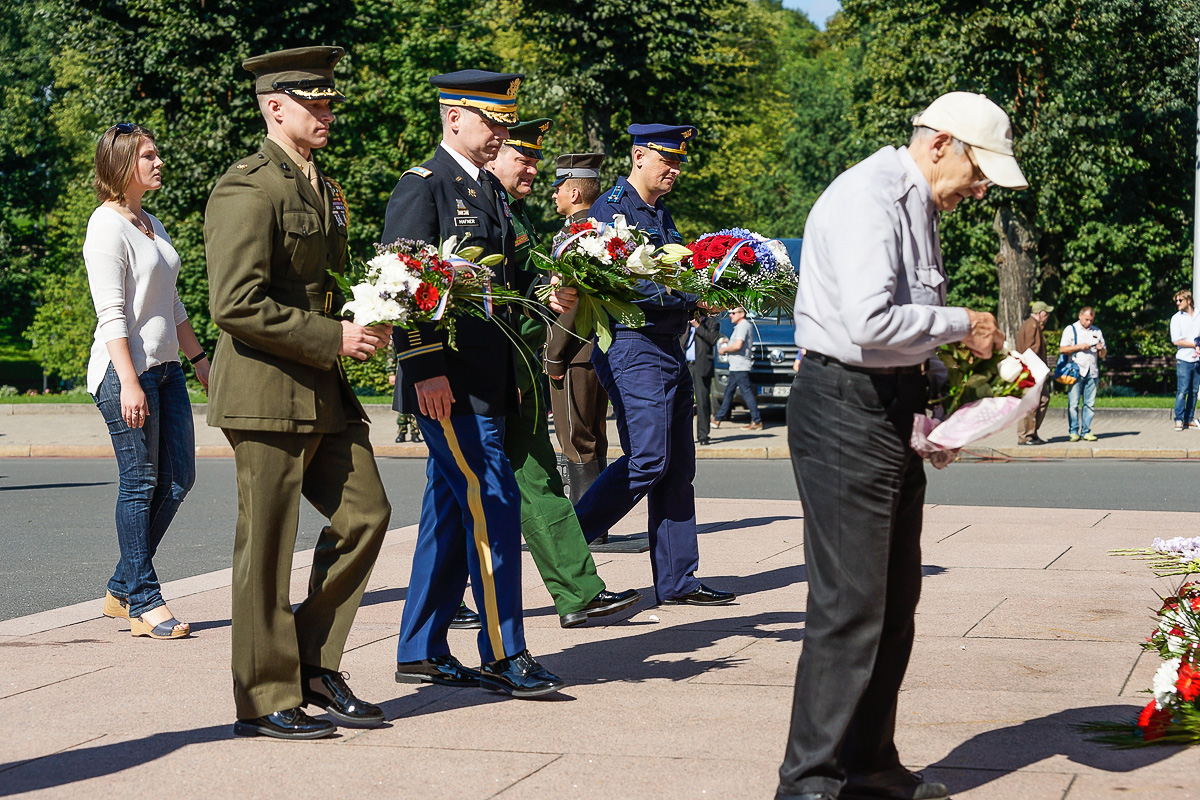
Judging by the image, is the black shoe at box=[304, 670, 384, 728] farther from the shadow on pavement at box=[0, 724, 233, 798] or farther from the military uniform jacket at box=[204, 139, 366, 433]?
the military uniform jacket at box=[204, 139, 366, 433]

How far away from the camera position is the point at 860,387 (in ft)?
11.4

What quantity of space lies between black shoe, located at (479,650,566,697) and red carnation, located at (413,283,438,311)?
1355mm

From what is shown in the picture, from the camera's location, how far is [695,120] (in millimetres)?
31562

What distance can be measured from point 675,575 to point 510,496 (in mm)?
1909

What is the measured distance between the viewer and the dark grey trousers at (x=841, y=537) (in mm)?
3477

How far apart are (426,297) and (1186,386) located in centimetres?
1711

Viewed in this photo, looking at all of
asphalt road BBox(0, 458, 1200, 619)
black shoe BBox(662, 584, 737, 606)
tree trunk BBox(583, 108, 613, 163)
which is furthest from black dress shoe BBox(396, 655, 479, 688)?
tree trunk BBox(583, 108, 613, 163)

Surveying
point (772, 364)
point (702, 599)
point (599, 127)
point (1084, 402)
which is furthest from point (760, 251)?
point (599, 127)

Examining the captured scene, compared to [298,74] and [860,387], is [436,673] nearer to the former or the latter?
[298,74]

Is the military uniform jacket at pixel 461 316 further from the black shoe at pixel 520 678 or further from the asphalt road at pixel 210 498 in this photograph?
the asphalt road at pixel 210 498

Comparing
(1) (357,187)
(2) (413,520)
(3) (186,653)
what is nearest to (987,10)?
(1) (357,187)

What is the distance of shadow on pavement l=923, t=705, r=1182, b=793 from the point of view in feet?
12.9

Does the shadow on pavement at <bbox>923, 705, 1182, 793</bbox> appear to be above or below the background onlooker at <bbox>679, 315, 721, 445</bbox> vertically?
below

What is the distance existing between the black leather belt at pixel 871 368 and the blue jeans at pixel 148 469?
339cm
